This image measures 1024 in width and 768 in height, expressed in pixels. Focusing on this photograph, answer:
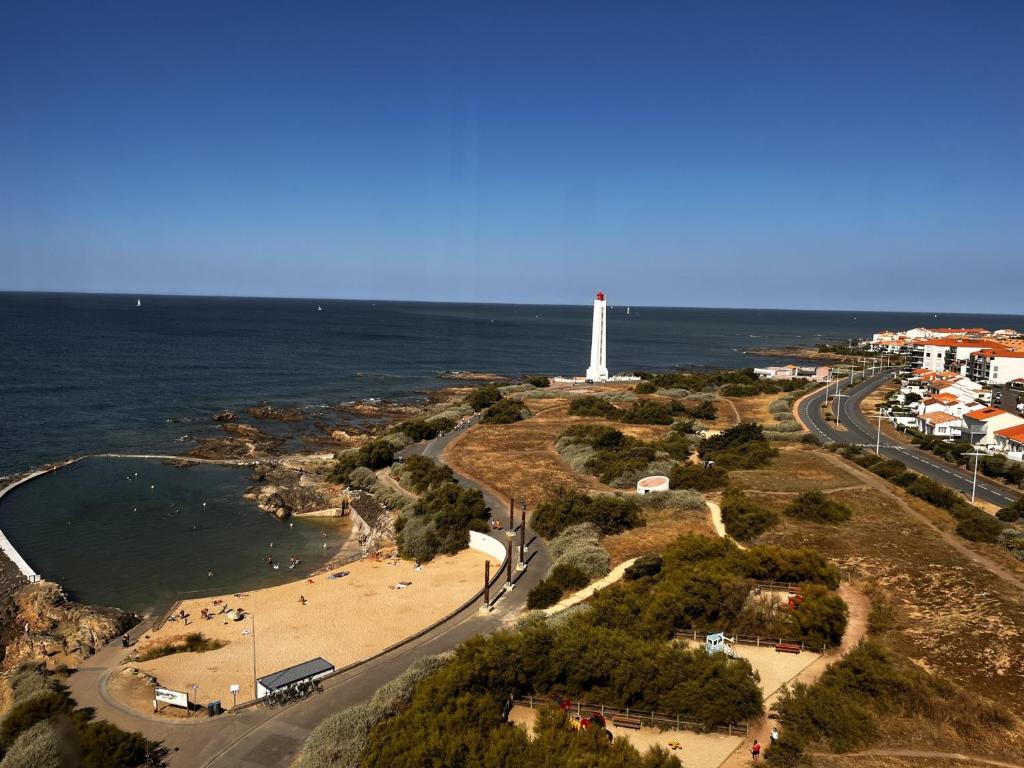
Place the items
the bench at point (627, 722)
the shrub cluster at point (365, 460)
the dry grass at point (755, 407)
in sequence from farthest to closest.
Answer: the dry grass at point (755, 407) → the shrub cluster at point (365, 460) → the bench at point (627, 722)

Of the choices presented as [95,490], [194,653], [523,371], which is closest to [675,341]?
[523,371]

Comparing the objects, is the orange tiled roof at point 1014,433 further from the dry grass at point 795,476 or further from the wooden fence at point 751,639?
the wooden fence at point 751,639

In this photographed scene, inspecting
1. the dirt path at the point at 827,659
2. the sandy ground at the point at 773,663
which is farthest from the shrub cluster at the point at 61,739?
the sandy ground at the point at 773,663

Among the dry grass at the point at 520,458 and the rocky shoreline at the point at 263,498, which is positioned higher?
the dry grass at the point at 520,458

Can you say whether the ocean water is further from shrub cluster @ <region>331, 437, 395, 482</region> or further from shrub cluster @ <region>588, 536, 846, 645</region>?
shrub cluster @ <region>588, 536, 846, 645</region>

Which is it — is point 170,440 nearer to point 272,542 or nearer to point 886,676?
point 272,542

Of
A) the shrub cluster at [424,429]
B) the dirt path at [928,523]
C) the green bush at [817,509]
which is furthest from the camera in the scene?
the shrub cluster at [424,429]
